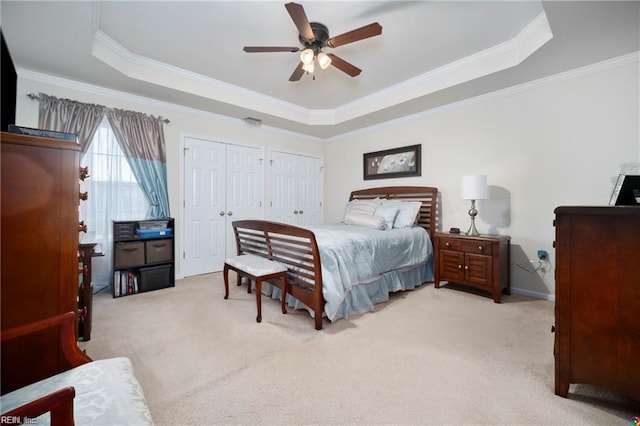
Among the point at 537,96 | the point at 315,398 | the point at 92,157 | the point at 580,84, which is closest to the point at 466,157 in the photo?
the point at 537,96

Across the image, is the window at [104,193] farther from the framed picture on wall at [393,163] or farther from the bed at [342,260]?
the framed picture on wall at [393,163]

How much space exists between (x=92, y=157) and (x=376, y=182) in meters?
4.21

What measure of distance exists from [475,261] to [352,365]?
212cm

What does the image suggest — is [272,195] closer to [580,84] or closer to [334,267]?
[334,267]

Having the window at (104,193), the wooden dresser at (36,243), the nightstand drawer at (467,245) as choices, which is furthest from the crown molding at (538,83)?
the wooden dresser at (36,243)

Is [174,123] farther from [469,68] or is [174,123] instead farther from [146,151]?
[469,68]

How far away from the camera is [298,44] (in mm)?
2889

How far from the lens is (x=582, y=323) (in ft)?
4.70

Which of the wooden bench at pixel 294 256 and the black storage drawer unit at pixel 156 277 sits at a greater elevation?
the wooden bench at pixel 294 256

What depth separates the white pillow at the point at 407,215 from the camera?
3.76 meters

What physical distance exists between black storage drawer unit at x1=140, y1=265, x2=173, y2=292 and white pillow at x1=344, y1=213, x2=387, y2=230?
2.63 metres

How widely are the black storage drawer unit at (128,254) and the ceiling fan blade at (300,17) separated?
10.2 ft

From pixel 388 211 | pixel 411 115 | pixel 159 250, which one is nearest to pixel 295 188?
pixel 388 211

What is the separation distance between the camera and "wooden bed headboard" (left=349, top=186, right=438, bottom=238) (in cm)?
392
